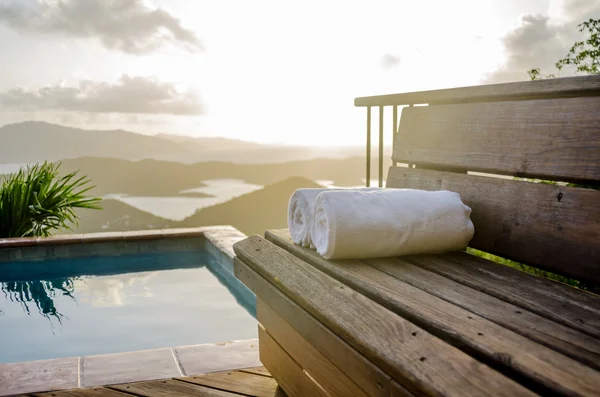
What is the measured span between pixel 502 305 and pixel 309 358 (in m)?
0.49

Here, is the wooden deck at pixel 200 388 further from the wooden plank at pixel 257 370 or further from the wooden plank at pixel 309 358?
the wooden plank at pixel 309 358

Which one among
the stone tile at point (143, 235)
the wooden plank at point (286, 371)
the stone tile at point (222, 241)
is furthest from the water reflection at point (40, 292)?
the wooden plank at point (286, 371)

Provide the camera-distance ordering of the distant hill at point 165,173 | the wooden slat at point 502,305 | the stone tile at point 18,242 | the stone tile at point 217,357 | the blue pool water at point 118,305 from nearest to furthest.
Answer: the wooden slat at point 502,305
the stone tile at point 217,357
the blue pool water at point 118,305
the stone tile at point 18,242
the distant hill at point 165,173

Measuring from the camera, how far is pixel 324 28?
4.40m

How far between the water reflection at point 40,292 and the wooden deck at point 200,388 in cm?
218

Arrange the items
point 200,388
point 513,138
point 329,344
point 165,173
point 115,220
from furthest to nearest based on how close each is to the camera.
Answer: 1. point 165,173
2. point 115,220
3. point 200,388
4. point 513,138
5. point 329,344

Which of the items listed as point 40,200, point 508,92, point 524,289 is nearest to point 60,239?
point 40,200

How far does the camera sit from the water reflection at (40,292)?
3986 millimetres

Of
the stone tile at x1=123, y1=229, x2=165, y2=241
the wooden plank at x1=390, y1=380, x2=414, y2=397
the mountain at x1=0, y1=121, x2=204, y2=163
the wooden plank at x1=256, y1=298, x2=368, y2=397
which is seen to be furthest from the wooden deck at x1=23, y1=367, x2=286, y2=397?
the mountain at x1=0, y1=121, x2=204, y2=163

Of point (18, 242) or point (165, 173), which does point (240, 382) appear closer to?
point (18, 242)

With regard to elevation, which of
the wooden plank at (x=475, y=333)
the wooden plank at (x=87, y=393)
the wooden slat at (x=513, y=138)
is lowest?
the wooden plank at (x=87, y=393)

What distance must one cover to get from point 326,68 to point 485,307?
390 cm

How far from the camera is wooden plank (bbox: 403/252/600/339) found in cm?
93

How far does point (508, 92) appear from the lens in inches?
56.9
